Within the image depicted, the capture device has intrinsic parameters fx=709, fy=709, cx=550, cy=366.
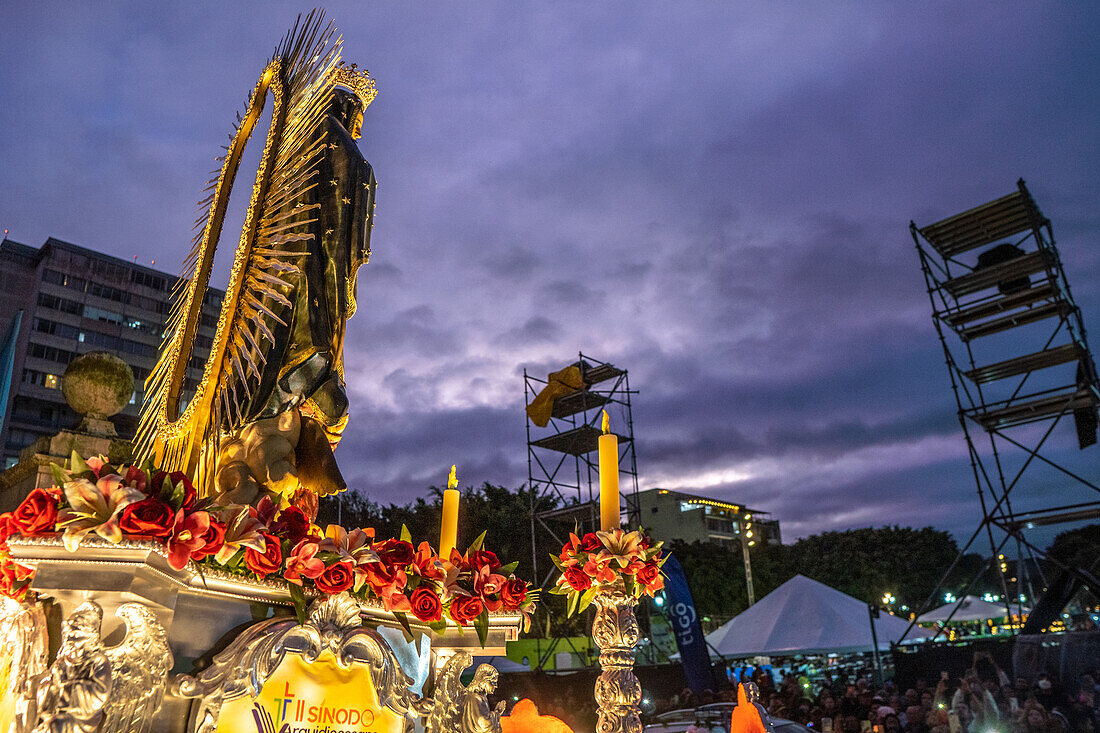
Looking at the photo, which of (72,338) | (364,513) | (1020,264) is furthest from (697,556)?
(72,338)

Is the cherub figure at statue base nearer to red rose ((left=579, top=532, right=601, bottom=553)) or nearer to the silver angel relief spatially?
the silver angel relief

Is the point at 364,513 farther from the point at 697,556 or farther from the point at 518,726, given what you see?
the point at 518,726

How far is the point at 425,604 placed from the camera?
7.99 ft

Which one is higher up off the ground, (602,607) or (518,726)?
(602,607)

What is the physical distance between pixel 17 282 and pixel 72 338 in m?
4.50

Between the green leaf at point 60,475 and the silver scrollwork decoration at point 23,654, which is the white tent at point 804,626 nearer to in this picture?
the silver scrollwork decoration at point 23,654

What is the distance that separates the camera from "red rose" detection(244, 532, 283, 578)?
2080 millimetres

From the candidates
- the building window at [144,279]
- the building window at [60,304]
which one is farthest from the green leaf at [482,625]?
the building window at [144,279]

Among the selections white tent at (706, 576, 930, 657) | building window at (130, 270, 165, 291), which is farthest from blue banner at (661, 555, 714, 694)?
building window at (130, 270, 165, 291)

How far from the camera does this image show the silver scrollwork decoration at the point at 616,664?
2.70 meters

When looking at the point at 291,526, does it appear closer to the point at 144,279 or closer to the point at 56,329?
the point at 56,329

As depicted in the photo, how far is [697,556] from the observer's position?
3462 cm

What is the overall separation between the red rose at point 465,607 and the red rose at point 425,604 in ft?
0.43

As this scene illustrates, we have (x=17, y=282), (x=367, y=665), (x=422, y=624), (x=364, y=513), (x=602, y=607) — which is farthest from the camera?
(x=17, y=282)
